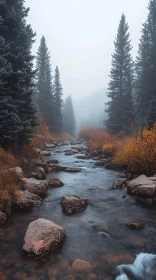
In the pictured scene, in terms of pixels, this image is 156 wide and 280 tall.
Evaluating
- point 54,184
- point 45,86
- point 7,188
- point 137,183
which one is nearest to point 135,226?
point 137,183

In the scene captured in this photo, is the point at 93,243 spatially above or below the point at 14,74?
below

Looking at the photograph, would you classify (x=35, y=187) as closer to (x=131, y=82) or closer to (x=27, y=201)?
(x=27, y=201)

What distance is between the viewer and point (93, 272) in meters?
3.83

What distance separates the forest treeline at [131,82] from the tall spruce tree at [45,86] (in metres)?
13.4

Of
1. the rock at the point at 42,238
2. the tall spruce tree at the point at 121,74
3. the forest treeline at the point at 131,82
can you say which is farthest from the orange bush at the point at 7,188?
the tall spruce tree at the point at 121,74

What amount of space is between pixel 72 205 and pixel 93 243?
1873mm

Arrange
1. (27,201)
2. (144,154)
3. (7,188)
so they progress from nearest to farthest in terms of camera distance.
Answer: (7,188), (27,201), (144,154)

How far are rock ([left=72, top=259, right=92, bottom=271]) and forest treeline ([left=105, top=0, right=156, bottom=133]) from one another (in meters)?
16.4

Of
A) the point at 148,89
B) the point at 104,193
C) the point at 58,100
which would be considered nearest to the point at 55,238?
the point at 104,193

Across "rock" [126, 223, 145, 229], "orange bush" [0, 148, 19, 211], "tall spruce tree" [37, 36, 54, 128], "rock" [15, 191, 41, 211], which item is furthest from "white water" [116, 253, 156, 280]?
"tall spruce tree" [37, 36, 54, 128]

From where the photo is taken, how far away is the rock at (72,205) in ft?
20.8

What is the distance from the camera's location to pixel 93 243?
4785 millimetres

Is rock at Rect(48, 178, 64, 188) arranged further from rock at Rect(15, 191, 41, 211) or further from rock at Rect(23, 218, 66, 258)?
rock at Rect(23, 218, 66, 258)

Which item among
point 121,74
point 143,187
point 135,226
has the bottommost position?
point 135,226
